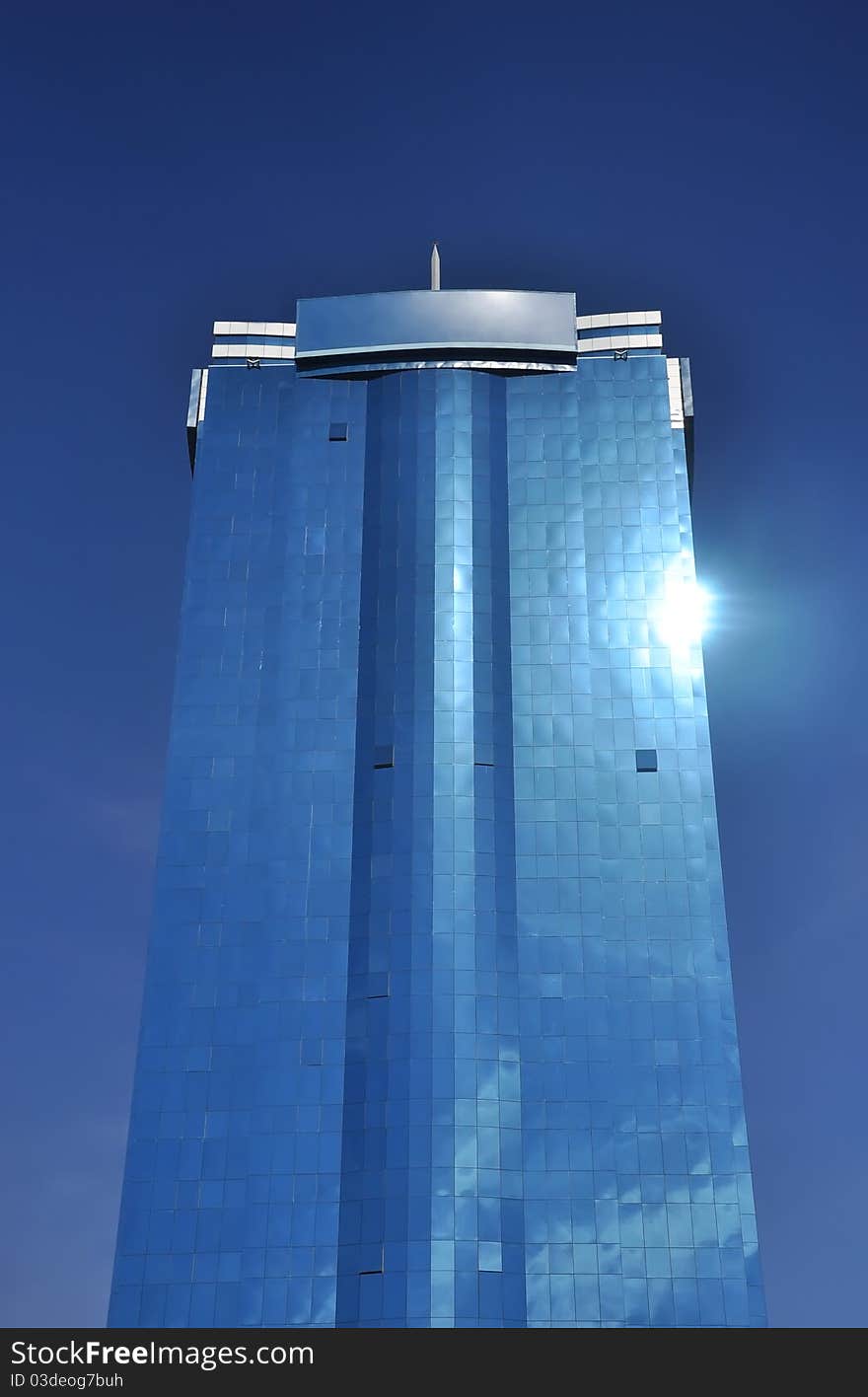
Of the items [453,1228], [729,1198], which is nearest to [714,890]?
[729,1198]

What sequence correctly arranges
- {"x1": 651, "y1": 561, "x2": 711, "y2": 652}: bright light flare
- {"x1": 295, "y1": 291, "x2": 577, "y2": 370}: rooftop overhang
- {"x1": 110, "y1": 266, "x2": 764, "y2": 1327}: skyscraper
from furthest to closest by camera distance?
{"x1": 295, "y1": 291, "x2": 577, "y2": 370}: rooftop overhang, {"x1": 651, "y1": 561, "x2": 711, "y2": 652}: bright light flare, {"x1": 110, "y1": 266, "x2": 764, "y2": 1327}: skyscraper

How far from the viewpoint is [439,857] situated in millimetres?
87188

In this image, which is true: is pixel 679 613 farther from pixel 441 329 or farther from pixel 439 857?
pixel 441 329

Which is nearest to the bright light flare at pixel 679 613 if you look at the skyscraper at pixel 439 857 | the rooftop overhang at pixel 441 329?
the skyscraper at pixel 439 857

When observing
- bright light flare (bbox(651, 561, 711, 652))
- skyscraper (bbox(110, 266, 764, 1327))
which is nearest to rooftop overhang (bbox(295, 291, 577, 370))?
skyscraper (bbox(110, 266, 764, 1327))

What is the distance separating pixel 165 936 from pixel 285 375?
42714 mm

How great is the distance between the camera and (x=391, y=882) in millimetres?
86688

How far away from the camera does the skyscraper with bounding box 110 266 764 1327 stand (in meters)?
76.1

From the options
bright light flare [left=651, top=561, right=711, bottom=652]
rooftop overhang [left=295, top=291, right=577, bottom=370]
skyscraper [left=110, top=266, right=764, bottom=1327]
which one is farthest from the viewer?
rooftop overhang [left=295, top=291, right=577, bottom=370]

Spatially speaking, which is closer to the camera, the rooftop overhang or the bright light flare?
the bright light flare

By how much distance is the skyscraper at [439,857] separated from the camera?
7606 centimetres

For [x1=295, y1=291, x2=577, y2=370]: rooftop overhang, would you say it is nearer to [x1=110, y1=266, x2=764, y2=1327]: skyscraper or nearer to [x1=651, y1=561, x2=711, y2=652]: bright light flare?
[x1=110, y1=266, x2=764, y2=1327]: skyscraper
